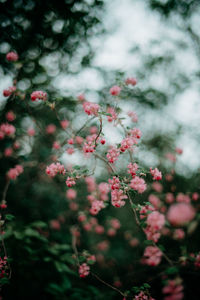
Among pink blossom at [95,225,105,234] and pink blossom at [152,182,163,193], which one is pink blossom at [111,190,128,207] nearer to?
pink blossom at [152,182,163,193]

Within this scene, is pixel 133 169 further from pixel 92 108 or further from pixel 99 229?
pixel 99 229

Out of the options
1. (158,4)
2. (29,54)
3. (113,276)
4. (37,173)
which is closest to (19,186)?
(37,173)

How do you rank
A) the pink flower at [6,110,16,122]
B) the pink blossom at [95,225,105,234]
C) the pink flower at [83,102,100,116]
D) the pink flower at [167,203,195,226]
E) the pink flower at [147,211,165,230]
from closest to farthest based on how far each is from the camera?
the pink flower at [167,203,195,226] < the pink flower at [147,211,165,230] < the pink flower at [83,102,100,116] < the pink flower at [6,110,16,122] < the pink blossom at [95,225,105,234]

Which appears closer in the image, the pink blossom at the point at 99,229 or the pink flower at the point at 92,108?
the pink flower at the point at 92,108

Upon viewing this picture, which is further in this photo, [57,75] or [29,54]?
[57,75]

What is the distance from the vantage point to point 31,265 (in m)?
3.06

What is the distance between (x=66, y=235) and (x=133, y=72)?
394cm

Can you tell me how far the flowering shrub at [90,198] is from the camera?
2025mm

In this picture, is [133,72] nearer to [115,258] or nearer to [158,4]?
[158,4]

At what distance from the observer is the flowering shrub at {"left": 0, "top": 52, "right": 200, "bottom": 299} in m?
2.03

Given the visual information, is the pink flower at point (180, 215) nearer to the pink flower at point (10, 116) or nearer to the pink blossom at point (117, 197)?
the pink blossom at point (117, 197)

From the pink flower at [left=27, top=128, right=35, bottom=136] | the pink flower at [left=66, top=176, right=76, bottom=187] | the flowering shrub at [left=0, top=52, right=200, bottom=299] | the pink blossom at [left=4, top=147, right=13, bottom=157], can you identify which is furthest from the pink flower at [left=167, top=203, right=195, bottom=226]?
the pink flower at [left=27, top=128, right=35, bottom=136]

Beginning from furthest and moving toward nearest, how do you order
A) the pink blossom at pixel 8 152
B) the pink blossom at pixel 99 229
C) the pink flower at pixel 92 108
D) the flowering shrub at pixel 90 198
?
the pink blossom at pixel 99 229
the pink blossom at pixel 8 152
the pink flower at pixel 92 108
the flowering shrub at pixel 90 198

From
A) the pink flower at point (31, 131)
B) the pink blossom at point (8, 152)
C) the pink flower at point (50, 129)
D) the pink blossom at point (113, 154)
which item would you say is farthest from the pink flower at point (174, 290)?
the pink flower at point (50, 129)
